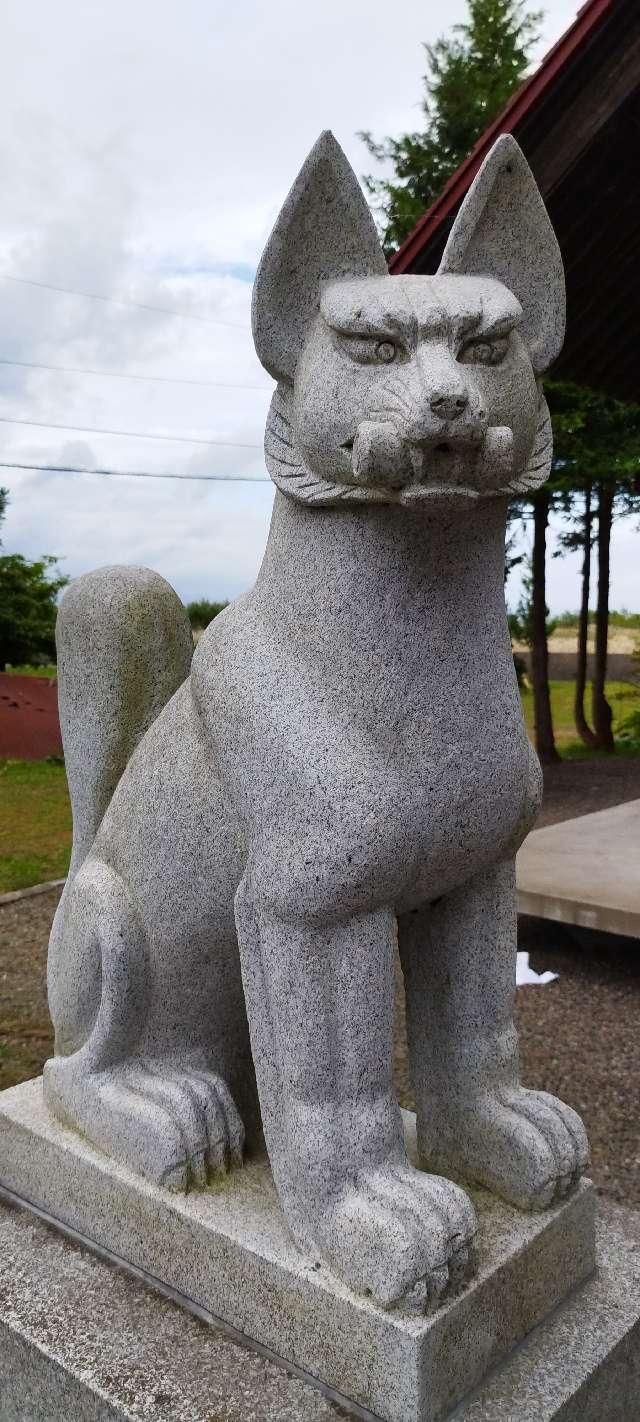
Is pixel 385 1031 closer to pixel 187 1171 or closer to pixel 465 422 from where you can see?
pixel 187 1171

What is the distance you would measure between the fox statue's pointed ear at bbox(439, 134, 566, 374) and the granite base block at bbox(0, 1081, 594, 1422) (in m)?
1.36

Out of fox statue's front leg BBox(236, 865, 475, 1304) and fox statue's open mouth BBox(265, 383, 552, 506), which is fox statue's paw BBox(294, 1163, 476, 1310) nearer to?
fox statue's front leg BBox(236, 865, 475, 1304)

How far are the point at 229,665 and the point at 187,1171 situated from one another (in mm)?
869

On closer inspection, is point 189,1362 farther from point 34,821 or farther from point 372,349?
point 34,821

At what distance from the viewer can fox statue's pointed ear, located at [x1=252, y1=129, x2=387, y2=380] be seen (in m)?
1.51

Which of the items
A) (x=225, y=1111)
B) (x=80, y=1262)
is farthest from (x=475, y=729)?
(x=80, y=1262)

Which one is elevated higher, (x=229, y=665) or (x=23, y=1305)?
(x=229, y=665)

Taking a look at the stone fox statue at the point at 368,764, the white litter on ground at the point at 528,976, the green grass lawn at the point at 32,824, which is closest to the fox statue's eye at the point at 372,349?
the stone fox statue at the point at 368,764

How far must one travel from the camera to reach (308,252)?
156 centimetres

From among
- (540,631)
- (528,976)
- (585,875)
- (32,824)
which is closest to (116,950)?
(528,976)

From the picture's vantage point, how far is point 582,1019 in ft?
12.6

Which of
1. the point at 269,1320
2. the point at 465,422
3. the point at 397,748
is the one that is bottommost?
the point at 269,1320

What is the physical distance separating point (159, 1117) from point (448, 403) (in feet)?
4.13

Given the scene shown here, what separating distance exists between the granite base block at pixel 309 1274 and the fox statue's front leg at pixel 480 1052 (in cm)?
7
